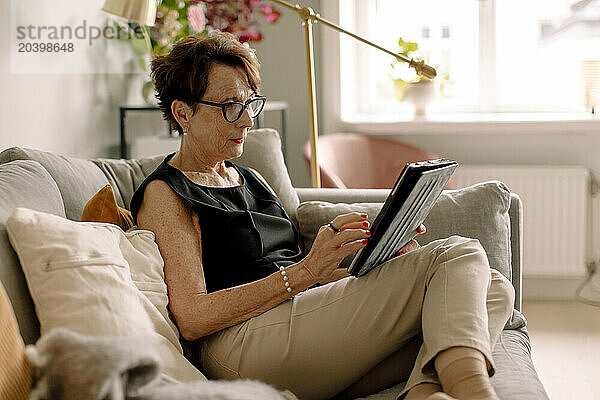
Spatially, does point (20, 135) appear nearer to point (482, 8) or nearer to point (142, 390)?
point (142, 390)

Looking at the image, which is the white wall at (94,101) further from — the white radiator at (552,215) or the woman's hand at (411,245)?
the woman's hand at (411,245)

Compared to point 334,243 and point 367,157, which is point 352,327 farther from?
point 367,157

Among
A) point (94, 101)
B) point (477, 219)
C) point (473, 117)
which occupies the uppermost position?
point (94, 101)

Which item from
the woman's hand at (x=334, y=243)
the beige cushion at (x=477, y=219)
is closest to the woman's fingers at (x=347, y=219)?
the woman's hand at (x=334, y=243)

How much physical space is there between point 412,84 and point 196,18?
47.5 inches

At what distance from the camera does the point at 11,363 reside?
1120 mm

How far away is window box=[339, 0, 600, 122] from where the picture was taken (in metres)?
4.00

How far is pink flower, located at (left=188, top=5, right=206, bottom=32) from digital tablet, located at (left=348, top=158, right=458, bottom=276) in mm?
1720

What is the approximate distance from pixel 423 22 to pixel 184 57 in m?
2.48

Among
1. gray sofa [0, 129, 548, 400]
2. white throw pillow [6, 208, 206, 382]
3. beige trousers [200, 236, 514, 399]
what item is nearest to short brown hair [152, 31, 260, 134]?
gray sofa [0, 129, 548, 400]

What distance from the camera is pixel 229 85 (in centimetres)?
192

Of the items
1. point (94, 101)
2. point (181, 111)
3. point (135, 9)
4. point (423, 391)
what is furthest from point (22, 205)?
point (94, 101)

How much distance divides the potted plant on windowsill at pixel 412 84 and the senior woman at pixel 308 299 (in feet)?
7.05

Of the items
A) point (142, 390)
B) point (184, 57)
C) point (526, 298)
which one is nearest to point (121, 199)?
point (184, 57)
